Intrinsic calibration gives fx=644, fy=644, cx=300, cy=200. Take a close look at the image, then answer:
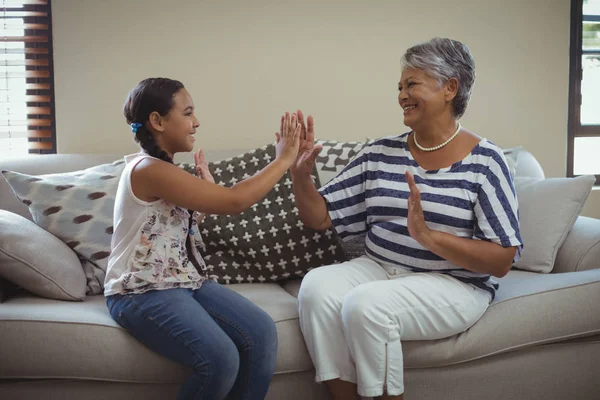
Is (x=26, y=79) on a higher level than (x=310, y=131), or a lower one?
higher

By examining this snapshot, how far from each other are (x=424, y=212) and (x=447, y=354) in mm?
408

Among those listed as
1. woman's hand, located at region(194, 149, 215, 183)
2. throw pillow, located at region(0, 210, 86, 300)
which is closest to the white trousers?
woman's hand, located at region(194, 149, 215, 183)

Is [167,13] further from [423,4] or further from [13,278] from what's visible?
[13,278]

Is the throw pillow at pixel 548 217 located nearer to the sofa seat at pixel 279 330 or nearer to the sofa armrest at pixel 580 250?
the sofa armrest at pixel 580 250

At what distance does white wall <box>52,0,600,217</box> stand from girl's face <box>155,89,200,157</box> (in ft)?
3.30

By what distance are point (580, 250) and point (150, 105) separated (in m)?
1.52

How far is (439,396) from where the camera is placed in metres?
1.87

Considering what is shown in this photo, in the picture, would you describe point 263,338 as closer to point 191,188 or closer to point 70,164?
point 191,188

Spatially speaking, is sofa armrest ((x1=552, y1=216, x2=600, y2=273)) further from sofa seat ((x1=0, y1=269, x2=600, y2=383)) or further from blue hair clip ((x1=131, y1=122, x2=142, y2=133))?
blue hair clip ((x1=131, y1=122, x2=142, y2=133))

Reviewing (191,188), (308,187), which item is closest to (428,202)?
(308,187)

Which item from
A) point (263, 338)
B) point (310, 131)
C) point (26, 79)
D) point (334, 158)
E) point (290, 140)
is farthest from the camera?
point (26, 79)

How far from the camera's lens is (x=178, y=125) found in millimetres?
1808

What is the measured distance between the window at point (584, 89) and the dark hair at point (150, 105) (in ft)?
7.53

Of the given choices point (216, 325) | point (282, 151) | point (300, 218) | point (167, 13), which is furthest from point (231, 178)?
point (167, 13)
